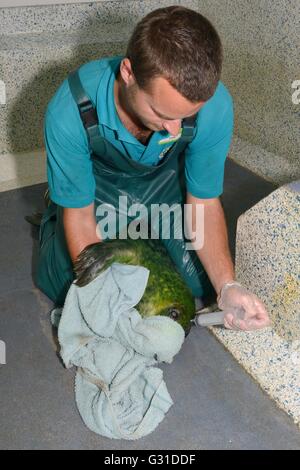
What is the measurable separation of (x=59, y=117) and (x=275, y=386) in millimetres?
880

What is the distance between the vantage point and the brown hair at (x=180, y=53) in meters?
1.04

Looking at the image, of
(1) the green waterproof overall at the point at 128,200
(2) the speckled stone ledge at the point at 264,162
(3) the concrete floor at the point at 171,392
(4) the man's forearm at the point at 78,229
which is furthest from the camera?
(2) the speckled stone ledge at the point at 264,162

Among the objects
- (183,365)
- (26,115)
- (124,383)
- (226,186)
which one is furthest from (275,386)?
(26,115)

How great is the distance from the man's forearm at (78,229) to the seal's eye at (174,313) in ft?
0.94

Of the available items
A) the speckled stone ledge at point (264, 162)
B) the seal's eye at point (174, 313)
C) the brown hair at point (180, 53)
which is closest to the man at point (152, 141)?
the brown hair at point (180, 53)

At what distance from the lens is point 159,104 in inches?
43.3

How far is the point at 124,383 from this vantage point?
1.34 meters

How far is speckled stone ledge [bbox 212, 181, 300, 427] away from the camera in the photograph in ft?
4.20

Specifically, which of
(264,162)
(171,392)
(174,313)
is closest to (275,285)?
(174,313)

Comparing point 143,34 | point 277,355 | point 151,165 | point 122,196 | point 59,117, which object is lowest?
point 277,355

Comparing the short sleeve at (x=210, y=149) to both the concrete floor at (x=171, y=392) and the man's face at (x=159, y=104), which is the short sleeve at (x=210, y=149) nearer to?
the man's face at (x=159, y=104)

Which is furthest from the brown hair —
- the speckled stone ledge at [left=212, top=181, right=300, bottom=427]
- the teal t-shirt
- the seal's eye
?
the seal's eye
